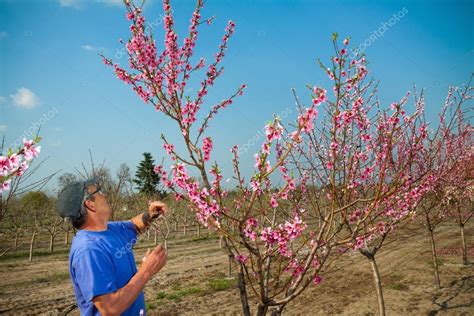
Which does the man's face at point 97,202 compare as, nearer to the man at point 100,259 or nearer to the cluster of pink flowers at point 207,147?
the man at point 100,259

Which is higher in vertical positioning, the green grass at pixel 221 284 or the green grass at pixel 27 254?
the green grass at pixel 27 254

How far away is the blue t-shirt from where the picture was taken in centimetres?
170

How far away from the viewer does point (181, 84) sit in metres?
3.99

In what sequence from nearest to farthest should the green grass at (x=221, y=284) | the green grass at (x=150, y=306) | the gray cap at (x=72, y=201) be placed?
1. the gray cap at (x=72, y=201)
2. the green grass at (x=150, y=306)
3. the green grass at (x=221, y=284)

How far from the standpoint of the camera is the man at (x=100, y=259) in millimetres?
1688

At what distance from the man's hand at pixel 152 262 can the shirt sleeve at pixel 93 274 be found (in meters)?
0.19

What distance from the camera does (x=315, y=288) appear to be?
989cm

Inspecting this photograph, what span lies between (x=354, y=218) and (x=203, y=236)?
2050 cm

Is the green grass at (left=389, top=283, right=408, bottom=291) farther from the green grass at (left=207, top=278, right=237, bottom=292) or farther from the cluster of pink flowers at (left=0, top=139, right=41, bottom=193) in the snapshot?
the cluster of pink flowers at (left=0, top=139, right=41, bottom=193)

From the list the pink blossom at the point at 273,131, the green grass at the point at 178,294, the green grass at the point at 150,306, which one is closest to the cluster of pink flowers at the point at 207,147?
the pink blossom at the point at 273,131

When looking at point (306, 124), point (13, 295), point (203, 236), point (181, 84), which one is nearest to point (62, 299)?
point (13, 295)

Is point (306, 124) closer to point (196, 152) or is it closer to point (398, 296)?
point (196, 152)

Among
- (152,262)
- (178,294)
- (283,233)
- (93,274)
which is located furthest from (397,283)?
(93,274)

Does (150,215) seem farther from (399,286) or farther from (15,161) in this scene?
(399,286)
